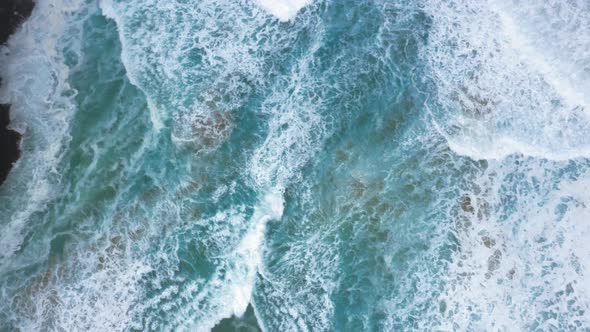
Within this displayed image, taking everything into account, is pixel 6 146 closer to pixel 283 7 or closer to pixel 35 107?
pixel 35 107

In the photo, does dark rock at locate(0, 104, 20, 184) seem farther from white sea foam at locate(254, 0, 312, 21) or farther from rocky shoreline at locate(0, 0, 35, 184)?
white sea foam at locate(254, 0, 312, 21)

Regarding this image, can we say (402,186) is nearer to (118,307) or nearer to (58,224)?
(118,307)

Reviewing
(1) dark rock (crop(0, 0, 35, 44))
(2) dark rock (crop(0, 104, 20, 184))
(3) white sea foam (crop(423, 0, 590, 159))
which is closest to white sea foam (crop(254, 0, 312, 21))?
(3) white sea foam (crop(423, 0, 590, 159))

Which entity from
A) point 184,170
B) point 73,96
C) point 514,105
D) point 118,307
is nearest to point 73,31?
point 73,96

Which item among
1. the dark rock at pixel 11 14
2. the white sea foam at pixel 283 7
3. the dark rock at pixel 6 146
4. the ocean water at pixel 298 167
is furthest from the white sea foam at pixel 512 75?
the dark rock at pixel 11 14

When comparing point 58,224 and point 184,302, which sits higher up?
point 58,224

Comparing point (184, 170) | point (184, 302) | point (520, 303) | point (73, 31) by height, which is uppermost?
point (73, 31)

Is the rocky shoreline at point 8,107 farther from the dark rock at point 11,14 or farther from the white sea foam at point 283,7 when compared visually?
the white sea foam at point 283,7
